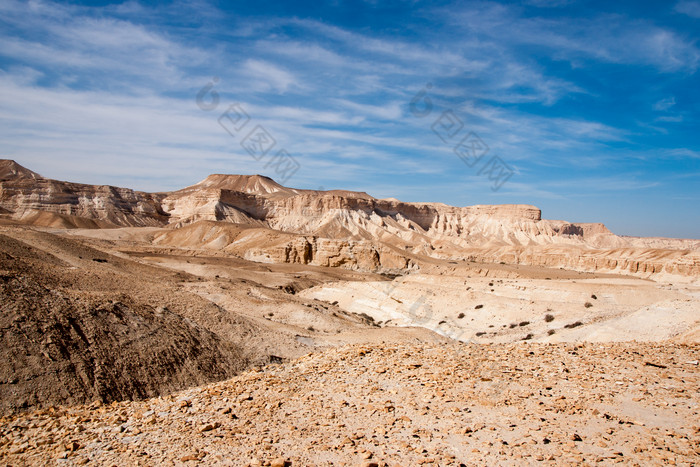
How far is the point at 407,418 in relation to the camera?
20.6 ft

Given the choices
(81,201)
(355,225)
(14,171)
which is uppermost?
(14,171)

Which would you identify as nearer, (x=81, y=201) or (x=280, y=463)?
(x=280, y=463)

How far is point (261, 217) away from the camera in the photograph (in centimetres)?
10256

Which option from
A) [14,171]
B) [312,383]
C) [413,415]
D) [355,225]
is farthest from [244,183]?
[413,415]

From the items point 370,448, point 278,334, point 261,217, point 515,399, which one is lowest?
point 278,334

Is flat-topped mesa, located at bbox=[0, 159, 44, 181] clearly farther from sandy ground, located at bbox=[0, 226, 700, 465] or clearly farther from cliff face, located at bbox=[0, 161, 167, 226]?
A: sandy ground, located at bbox=[0, 226, 700, 465]

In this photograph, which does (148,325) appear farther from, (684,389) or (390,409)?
(684,389)

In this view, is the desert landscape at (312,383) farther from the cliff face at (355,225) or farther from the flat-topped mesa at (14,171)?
the flat-topped mesa at (14,171)

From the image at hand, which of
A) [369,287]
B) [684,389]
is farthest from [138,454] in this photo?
[369,287]

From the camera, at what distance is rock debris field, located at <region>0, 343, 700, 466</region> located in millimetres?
5305

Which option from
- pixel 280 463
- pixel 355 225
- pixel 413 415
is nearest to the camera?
pixel 280 463

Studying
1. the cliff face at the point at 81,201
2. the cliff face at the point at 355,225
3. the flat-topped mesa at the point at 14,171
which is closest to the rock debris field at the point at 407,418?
the cliff face at the point at 355,225

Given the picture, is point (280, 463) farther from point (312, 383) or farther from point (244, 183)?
point (244, 183)

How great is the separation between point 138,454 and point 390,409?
3496 millimetres
